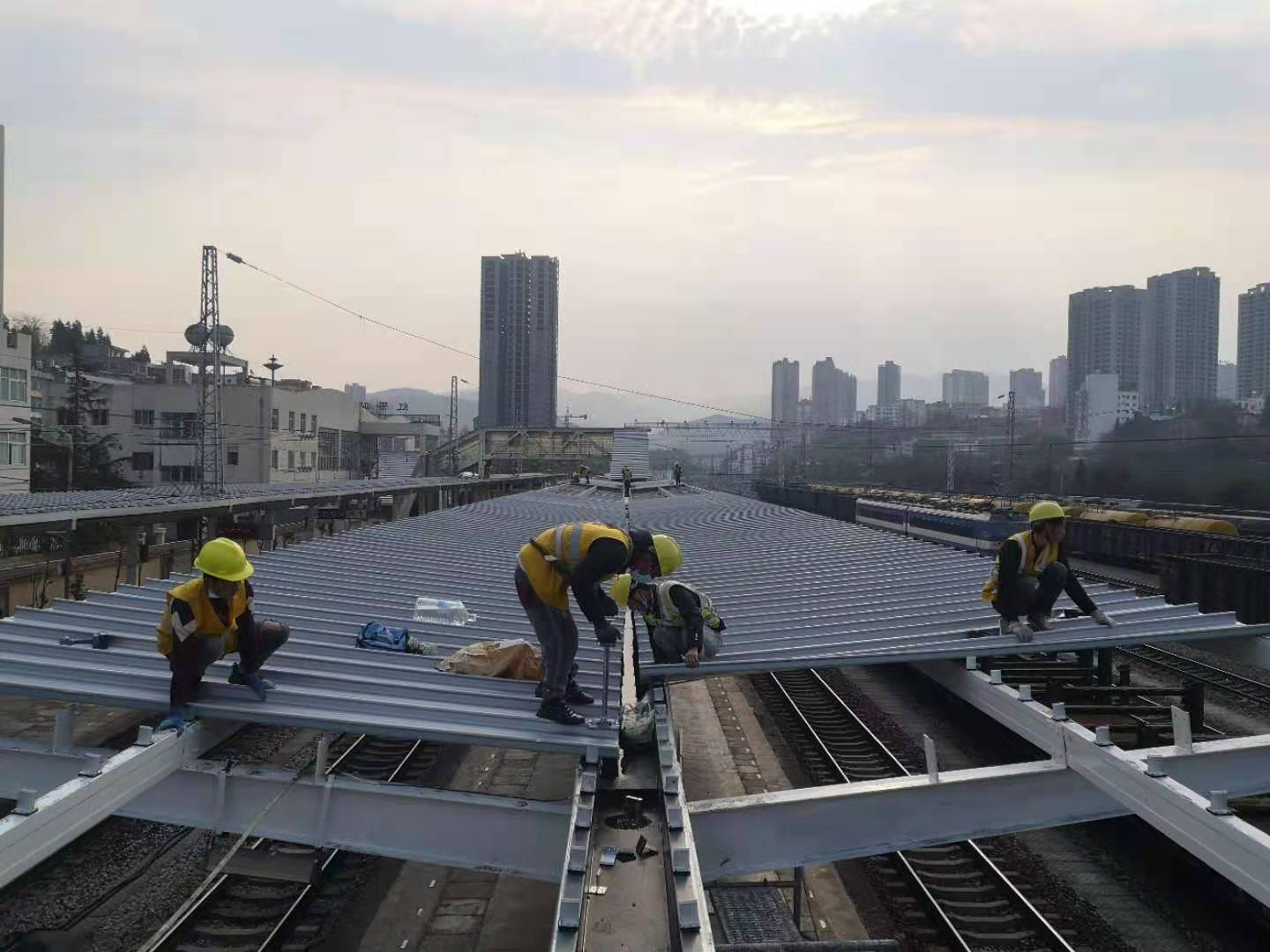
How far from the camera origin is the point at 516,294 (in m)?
82.4

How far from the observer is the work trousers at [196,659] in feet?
16.4

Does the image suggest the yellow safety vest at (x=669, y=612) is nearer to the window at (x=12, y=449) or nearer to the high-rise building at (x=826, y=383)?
the window at (x=12, y=449)

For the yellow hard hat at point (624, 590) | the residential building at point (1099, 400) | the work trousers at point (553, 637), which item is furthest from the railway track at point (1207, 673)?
the residential building at point (1099, 400)

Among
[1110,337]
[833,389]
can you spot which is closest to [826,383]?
[833,389]

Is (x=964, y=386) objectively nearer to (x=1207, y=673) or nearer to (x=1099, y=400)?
(x=1099, y=400)

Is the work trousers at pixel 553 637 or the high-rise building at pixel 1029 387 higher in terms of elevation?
the high-rise building at pixel 1029 387

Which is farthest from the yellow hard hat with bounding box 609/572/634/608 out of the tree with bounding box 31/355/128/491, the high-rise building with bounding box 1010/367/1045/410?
the high-rise building with bounding box 1010/367/1045/410

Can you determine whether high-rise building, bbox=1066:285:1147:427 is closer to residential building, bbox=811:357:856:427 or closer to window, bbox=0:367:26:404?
window, bbox=0:367:26:404

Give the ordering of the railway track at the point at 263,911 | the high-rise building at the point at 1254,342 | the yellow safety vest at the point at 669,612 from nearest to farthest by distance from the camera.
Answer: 1. the yellow safety vest at the point at 669,612
2. the railway track at the point at 263,911
3. the high-rise building at the point at 1254,342

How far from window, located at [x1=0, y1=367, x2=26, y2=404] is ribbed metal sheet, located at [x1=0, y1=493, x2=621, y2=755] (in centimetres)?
2372

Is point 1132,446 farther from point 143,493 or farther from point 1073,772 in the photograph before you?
point 1073,772

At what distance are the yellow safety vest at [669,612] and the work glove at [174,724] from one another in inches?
107

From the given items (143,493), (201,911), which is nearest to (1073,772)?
(201,911)

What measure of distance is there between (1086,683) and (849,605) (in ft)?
→ 11.8
